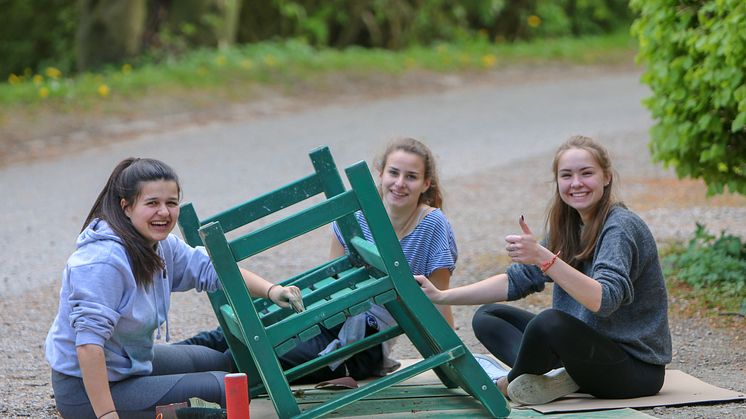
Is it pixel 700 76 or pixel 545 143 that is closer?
pixel 700 76

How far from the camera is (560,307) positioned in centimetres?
418

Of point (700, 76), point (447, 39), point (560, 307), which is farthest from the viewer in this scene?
point (447, 39)

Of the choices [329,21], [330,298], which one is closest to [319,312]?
[330,298]

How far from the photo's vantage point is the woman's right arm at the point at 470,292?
3.93 meters

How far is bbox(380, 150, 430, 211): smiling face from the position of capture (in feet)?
14.6

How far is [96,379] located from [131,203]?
0.62 meters

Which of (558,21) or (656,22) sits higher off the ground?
(558,21)

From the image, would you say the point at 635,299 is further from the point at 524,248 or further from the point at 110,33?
the point at 110,33

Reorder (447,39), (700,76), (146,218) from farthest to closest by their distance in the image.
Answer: (447,39), (700,76), (146,218)

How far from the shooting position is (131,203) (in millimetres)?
3785

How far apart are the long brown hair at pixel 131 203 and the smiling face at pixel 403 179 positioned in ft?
3.25

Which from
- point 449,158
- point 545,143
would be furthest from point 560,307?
point 545,143

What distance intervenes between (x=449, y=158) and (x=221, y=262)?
703 cm

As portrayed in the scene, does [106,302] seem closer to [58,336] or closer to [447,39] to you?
[58,336]
